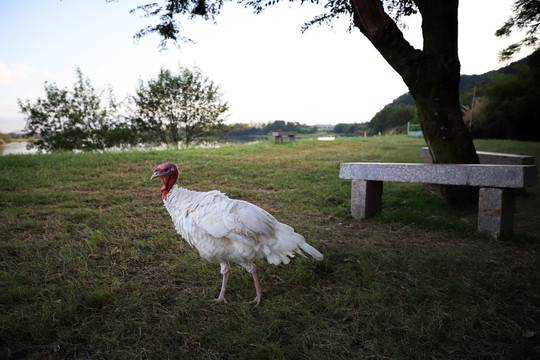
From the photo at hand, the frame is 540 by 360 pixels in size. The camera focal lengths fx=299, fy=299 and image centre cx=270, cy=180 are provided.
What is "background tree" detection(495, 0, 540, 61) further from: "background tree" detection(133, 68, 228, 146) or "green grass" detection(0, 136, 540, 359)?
"background tree" detection(133, 68, 228, 146)

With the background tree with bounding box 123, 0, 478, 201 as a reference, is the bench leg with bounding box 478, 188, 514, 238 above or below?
below

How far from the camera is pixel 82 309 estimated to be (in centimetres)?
251

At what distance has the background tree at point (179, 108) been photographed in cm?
2083

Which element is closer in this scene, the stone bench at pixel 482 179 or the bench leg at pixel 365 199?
the stone bench at pixel 482 179

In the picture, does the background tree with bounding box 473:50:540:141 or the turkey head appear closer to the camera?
the turkey head

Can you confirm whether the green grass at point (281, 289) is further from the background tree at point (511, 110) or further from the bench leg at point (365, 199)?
the background tree at point (511, 110)

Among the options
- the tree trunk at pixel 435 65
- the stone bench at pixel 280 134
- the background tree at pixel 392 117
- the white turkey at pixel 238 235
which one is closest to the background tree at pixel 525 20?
the tree trunk at pixel 435 65

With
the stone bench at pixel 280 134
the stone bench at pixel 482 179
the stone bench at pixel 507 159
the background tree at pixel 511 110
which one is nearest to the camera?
the stone bench at pixel 482 179

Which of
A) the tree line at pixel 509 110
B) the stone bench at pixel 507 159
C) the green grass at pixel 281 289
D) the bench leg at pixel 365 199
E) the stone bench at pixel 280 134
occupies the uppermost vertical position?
the tree line at pixel 509 110

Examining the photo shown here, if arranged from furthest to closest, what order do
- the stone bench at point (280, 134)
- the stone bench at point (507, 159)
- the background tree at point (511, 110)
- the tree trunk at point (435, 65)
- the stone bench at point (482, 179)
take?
the background tree at point (511, 110) → the stone bench at point (280, 134) → the stone bench at point (507, 159) → the tree trunk at point (435, 65) → the stone bench at point (482, 179)

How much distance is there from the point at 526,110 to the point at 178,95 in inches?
860

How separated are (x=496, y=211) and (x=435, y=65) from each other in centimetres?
249

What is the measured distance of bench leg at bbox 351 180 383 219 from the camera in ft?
15.9

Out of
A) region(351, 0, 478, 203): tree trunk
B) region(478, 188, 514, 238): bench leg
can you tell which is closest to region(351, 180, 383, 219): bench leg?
region(351, 0, 478, 203): tree trunk
